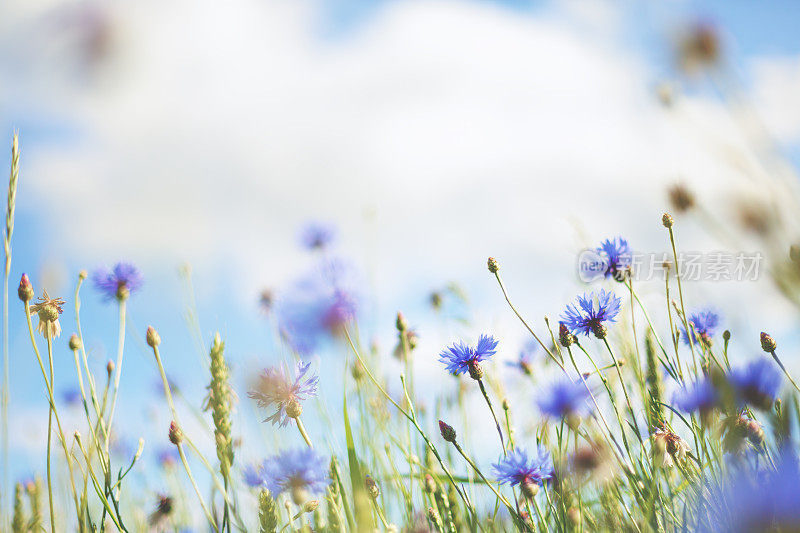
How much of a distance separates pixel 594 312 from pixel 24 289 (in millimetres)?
1396

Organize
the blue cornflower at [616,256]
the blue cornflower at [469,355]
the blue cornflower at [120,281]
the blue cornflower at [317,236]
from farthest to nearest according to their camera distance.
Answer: the blue cornflower at [317,236]
the blue cornflower at [120,281]
the blue cornflower at [616,256]
the blue cornflower at [469,355]

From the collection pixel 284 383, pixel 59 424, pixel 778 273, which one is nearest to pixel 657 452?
pixel 778 273

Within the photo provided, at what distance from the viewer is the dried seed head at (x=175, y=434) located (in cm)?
133

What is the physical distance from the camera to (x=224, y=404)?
1.20m

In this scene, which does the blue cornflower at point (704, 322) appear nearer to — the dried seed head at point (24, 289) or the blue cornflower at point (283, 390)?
the blue cornflower at point (283, 390)

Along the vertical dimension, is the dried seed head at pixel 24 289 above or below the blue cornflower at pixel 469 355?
above

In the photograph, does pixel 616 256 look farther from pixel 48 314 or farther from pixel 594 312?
pixel 48 314

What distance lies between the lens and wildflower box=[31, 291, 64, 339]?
1.46 meters

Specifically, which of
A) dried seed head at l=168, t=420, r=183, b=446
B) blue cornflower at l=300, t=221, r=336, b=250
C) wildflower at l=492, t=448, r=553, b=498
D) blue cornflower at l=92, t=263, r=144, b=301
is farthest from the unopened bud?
blue cornflower at l=300, t=221, r=336, b=250

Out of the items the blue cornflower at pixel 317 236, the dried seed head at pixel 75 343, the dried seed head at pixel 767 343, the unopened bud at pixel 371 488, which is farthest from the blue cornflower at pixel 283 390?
the blue cornflower at pixel 317 236

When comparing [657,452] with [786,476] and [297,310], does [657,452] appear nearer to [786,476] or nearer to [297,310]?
[786,476]

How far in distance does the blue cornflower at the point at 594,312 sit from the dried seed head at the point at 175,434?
1027mm

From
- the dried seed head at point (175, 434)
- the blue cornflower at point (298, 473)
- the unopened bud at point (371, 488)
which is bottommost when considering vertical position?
the unopened bud at point (371, 488)

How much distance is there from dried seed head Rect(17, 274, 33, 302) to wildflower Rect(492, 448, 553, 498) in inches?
45.2
